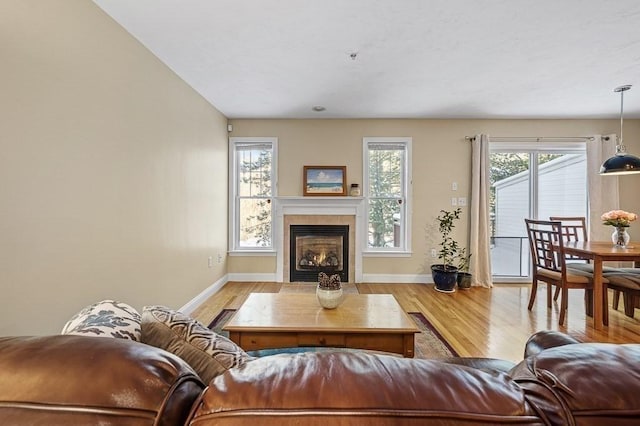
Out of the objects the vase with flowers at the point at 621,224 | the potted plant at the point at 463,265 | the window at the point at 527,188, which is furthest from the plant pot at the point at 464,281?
the vase with flowers at the point at 621,224

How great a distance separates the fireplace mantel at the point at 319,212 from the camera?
4344 mm

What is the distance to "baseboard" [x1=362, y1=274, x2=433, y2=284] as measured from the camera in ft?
14.4

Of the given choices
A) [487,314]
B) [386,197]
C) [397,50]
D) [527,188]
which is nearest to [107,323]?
[397,50]

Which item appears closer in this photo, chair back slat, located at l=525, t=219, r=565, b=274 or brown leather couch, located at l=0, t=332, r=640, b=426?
brown leather couch, located at l=0, t=332, r=640, b=426

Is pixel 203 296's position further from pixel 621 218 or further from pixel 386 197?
pixel 621 218

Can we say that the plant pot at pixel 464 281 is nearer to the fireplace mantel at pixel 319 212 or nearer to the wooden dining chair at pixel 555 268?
the wooden dining chair at pixel 555 268

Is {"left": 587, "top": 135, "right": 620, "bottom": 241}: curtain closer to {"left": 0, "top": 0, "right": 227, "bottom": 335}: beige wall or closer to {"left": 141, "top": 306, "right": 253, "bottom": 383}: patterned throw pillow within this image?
{"left": 141, "top": 306, "right": 253, "bottom": 383}: patterned throw pillow

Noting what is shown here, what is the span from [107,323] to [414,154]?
4.22 metres

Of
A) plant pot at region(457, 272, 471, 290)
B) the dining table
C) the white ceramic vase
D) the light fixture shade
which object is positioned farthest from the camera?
plant pot at region(457, 272, 471, 290)

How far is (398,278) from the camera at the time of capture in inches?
173

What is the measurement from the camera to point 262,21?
204 cm

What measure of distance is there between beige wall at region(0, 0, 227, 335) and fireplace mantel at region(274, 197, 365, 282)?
1.60m

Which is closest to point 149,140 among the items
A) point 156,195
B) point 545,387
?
point 156,195

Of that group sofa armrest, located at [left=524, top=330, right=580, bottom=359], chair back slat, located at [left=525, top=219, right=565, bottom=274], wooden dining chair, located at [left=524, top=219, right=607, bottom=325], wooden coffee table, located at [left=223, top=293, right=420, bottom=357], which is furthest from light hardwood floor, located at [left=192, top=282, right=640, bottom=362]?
sofa armrest, located at [left=524, top=330, right=580, bottom=359]
